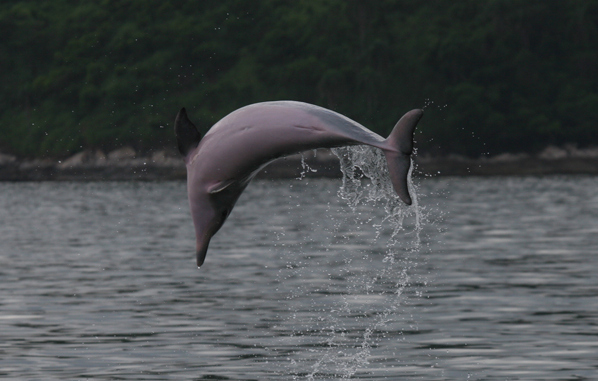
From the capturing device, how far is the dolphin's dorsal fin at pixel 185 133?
12.2 metres

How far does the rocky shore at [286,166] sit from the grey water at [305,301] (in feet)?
174

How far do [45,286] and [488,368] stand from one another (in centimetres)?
1359

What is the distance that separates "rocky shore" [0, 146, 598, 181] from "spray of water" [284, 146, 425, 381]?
70768mm

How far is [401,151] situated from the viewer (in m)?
11.5

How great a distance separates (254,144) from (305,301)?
48.1 feet

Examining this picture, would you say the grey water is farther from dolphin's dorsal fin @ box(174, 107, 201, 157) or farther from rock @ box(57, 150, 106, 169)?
rock @ box(57, 150, 106, 169)

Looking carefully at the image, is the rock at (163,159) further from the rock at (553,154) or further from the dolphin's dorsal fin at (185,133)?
the dolphin's dorsal fin at (185,133)

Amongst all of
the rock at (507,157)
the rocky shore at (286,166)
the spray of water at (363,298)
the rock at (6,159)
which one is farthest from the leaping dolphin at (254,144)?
the rock at (6,159)

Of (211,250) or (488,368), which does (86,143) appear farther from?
(488,368)

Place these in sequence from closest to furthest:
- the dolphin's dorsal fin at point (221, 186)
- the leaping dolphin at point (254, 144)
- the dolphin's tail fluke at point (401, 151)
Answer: the dolphin's tail fluke at point (401, 151), the leaping dolphin at point (254, 144), the dolphin's dorsal fin at point (221, 186)

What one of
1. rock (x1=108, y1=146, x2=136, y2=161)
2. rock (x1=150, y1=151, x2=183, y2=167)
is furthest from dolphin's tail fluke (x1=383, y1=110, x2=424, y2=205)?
rock (x1=108, y1=146, x2=136, y2=161)

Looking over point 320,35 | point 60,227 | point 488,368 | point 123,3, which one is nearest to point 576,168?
point 320,35

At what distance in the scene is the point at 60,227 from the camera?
52.4 m

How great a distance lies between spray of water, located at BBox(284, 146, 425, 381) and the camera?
43.6ft
